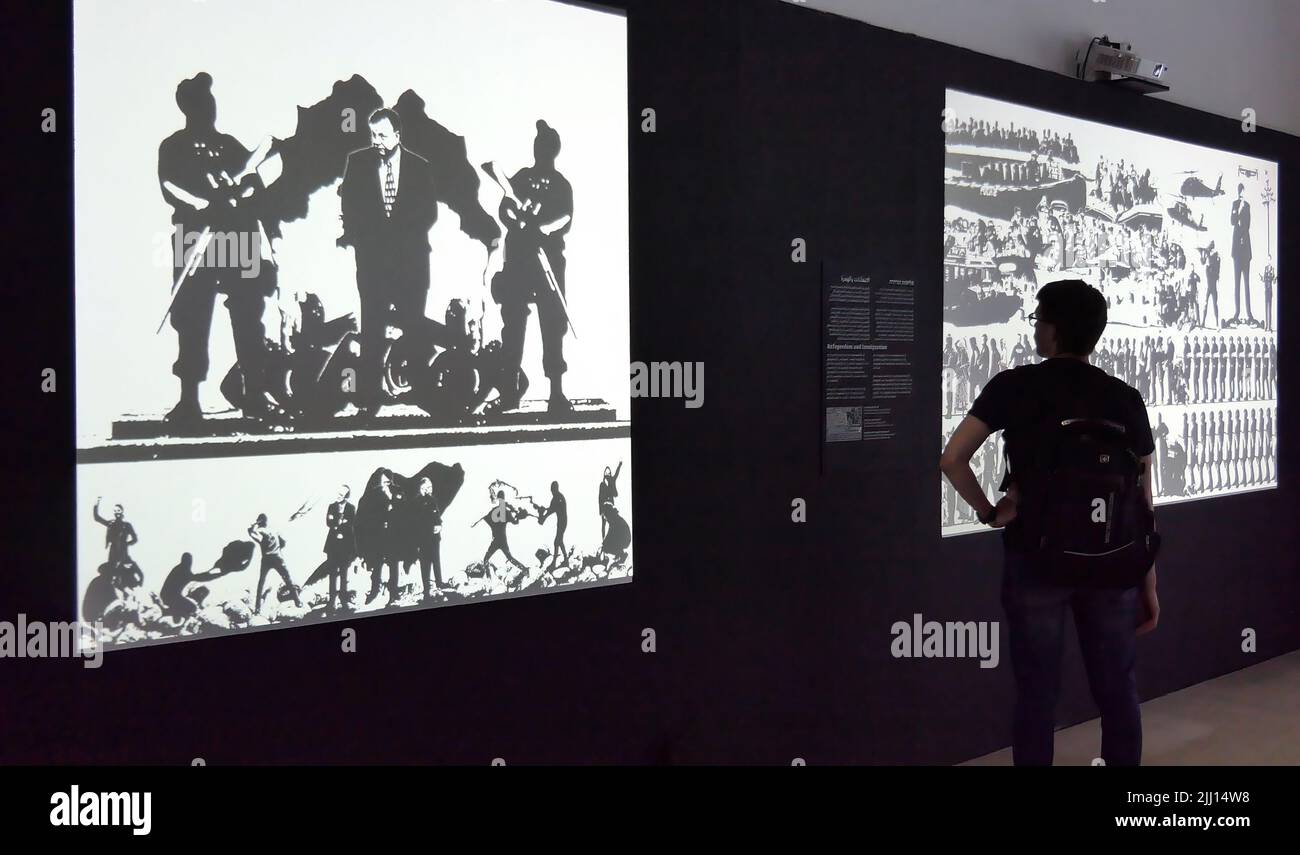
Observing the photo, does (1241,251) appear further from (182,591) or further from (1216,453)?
(182,591)

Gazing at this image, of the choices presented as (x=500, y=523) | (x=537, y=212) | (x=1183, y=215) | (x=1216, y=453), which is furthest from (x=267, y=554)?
(x=1216, y=453)

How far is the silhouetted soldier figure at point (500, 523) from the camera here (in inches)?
109

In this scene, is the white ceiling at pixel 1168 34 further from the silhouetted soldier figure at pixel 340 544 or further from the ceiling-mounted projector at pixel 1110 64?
the silhouetted soldier figure at pixel 340 544

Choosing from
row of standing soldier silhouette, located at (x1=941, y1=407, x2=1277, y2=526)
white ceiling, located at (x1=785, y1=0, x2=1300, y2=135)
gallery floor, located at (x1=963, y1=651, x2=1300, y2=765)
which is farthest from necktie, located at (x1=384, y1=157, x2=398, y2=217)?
gallery floor, located at (x1=963, y1=651, x2=1300, y2=765)

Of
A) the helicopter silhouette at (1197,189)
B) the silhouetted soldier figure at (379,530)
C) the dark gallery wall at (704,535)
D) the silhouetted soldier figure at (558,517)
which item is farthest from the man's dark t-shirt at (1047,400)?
the helicopter silhouette at (1197,189)

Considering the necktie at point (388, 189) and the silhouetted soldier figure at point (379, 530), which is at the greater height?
the necktie at point (388, 189)

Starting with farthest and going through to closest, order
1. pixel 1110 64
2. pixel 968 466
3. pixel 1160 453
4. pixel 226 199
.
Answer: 1. pixel 1160 453
2. pixel 1110 64
3. pixel 968 466
4. pixel 226 199

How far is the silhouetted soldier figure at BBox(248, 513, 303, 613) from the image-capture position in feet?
7.98

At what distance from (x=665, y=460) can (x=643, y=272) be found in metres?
0.56

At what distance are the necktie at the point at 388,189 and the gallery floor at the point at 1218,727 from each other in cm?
285

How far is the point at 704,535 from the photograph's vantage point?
319 centimetres

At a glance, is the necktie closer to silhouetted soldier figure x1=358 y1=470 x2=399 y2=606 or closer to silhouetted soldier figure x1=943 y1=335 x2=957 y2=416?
silhouetted soldier figure x1=358 y1=470 x2=399 y2=606

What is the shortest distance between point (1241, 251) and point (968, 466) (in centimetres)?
317
